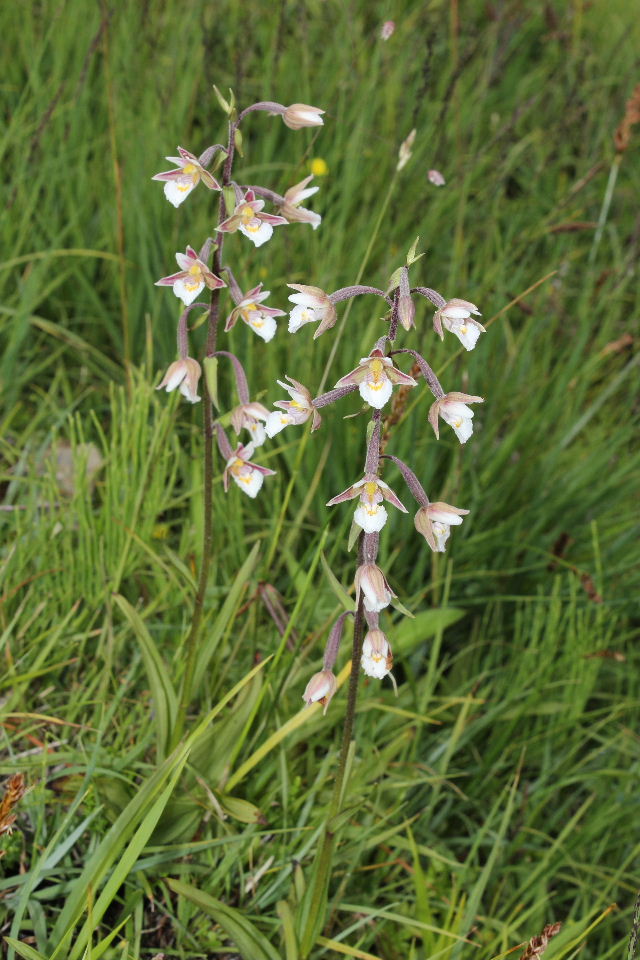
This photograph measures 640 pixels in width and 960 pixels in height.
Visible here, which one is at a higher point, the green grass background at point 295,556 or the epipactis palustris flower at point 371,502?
the epipactis palustris flower at point 371,502

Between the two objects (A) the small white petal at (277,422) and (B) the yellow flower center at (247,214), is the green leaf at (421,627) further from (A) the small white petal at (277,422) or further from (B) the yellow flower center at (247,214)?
(B) the yellow flower center at (247,214)

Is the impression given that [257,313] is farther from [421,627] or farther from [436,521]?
[421,627]

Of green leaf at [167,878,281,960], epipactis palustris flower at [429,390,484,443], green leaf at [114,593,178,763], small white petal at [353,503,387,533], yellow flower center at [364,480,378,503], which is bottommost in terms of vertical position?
green leaf at [167,878,281,960]

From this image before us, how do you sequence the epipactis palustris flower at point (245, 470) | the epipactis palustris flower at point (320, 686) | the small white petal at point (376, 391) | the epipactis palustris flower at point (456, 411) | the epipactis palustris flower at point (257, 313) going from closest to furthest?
the small white petal at point (376, 391), the epipactis palustris flower at point (456, 411), the epipactis palustris flower at point (320, 686), the epipactis palustris flower at point (257, 313), the epipactis palustris flower at point (245, 470)

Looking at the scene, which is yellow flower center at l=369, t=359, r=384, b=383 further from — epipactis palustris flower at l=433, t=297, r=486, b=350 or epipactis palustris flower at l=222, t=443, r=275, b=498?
epipactis palustris flower at l=222, t=443, r=275, b=498

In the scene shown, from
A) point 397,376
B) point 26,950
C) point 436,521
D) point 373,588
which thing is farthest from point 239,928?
point 397,376

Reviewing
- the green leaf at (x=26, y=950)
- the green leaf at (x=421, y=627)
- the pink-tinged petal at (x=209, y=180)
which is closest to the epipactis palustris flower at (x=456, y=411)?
the pink-tinged petal at (x=209, y=180)

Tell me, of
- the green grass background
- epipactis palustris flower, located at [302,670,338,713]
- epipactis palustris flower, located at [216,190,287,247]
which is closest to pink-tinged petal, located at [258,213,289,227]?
epipactis palustris flower, located at [216,190,287,247]
